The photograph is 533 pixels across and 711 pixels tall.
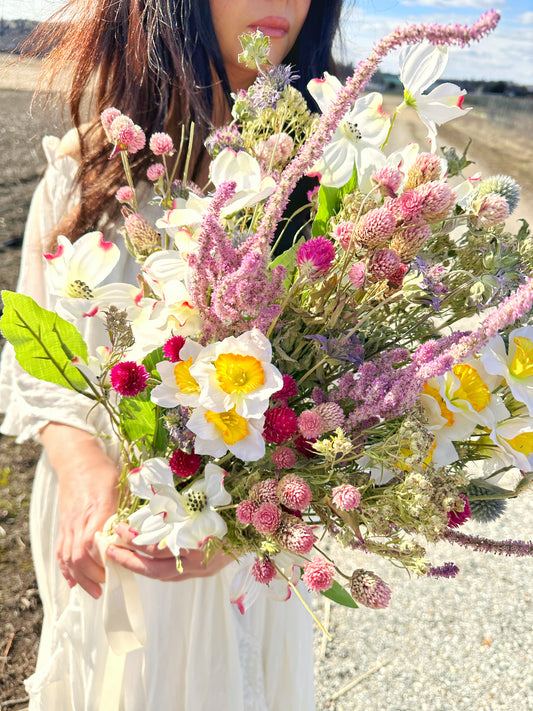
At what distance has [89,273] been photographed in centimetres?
66

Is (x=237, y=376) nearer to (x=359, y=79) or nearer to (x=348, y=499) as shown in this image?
(x=348, y=499)

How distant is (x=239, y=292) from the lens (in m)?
0.49

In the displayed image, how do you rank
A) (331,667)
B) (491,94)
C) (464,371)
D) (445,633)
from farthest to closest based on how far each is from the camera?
(491,94), (445,633), (331,667), (464,371)

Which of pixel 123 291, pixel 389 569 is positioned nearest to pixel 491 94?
pixel 389 569

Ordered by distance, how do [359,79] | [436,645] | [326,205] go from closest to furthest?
[359,79] → [326,205] → [436,645]

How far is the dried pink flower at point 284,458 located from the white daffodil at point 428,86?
13.9 inches

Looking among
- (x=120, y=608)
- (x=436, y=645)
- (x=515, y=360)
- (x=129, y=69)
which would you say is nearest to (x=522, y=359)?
(x=515, y=360)

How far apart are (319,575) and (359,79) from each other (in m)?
Result: 0.41

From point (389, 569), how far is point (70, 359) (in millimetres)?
1972

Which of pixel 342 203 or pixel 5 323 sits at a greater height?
pixel 342 203

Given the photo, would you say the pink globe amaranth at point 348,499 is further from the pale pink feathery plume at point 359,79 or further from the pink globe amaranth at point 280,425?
the pale pink feathery plume at point 359,79

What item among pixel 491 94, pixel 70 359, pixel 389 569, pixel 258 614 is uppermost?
pixel 70 359

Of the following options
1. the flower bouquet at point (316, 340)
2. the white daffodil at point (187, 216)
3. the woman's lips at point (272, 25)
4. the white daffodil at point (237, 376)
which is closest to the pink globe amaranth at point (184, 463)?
the flower bouquet at point (316, 340)

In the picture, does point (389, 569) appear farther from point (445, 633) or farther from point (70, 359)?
point (70, 359)
